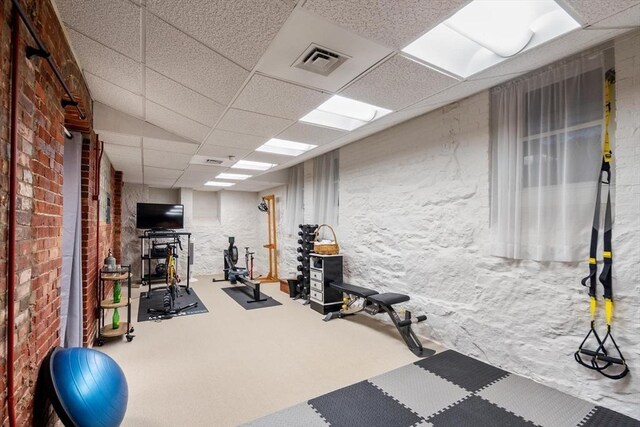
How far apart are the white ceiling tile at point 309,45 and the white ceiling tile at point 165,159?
2.71m

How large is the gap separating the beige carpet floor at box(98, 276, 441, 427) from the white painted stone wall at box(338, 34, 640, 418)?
2.17 ft

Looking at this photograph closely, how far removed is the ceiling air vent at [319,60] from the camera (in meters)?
1.93

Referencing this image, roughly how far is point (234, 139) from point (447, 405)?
343 cm

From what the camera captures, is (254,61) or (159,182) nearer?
(254,61)

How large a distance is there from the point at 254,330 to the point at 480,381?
2.54 metres

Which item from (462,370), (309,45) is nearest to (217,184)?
(309,45)

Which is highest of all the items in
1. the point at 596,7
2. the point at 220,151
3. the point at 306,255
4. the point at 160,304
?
the point at 596,7

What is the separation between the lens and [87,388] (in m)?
1.44

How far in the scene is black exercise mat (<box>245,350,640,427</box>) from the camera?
2.01 metres

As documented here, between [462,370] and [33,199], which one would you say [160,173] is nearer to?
[33,199]

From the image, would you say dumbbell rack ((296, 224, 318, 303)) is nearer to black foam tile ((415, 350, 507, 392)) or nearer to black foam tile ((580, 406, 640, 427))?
black foam tile ((415, 350, 507, 392))

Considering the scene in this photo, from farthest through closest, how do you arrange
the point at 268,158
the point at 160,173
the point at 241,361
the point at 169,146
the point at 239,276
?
the point at 239,276 < the point at 160,173 < the point at 268,158 < the point at 169,146 < the point at 241,361

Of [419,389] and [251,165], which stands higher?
[251,165]

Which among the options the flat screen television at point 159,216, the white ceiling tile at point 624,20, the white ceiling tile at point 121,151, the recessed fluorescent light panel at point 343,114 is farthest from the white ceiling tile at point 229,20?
the flat screen television at point 159,216
